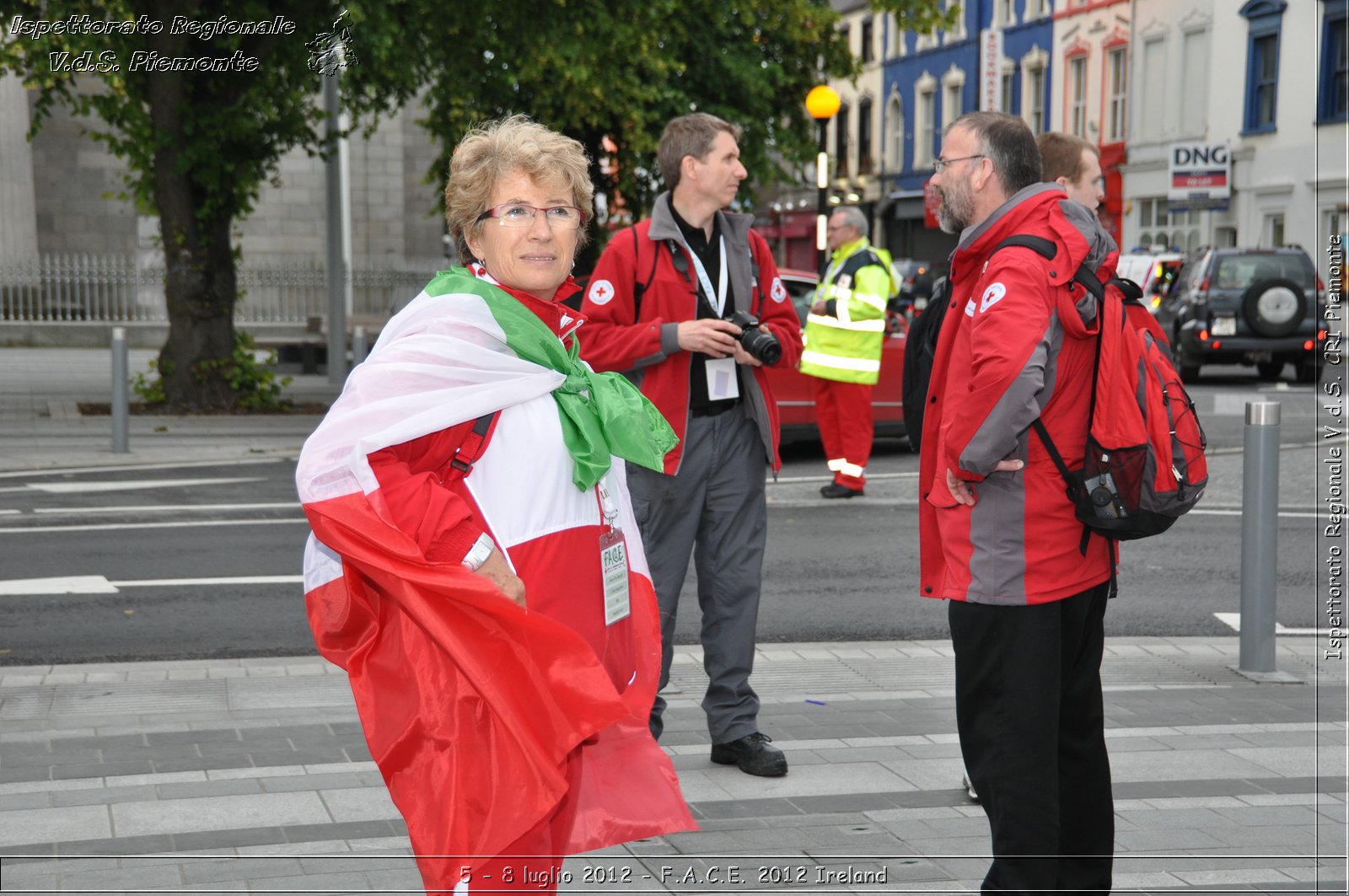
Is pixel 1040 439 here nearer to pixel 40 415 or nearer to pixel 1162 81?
pixel 40 415

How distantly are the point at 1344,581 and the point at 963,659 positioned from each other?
5.41 metres

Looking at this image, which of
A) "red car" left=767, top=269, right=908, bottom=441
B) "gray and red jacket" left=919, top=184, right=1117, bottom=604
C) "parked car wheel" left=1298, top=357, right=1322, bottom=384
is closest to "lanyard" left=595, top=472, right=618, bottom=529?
"gray and red jacket" left=919, top=184, right=1117, bottom=604

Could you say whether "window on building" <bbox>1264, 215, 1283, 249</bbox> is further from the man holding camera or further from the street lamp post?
the man holding camera

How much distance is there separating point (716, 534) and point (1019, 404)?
1.88 metres

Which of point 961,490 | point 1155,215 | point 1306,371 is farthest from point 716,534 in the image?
point 1155,215

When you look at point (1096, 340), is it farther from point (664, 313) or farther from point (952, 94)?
point (952, 94)

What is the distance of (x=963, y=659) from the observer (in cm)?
360

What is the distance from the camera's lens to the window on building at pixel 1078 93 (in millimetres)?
43438

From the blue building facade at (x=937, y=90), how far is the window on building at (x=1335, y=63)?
1168 cm

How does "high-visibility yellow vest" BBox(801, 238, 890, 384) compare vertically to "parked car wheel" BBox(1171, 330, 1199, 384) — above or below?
above

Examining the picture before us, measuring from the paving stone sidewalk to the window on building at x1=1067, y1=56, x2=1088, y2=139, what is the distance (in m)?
39.5

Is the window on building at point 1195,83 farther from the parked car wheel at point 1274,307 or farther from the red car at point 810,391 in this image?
the red car at point 810,391

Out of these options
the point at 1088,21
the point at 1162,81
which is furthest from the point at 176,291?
the point at 1088,21

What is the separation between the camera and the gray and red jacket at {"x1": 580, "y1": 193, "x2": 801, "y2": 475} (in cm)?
496
